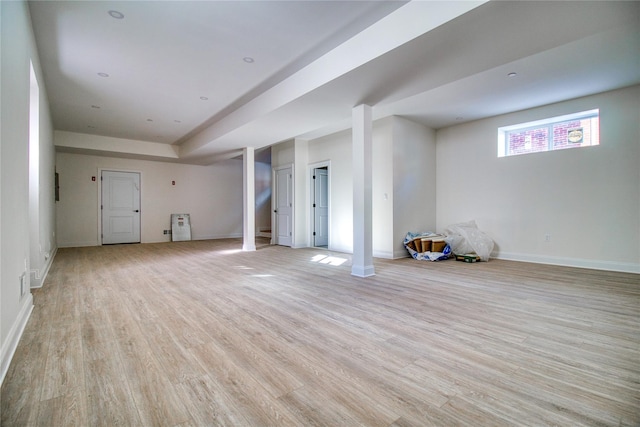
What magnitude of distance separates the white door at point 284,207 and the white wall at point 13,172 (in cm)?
507

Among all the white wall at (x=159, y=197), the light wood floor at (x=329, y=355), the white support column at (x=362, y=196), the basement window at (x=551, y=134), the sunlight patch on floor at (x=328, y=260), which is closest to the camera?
the light wood floor at (x=329, y=355)

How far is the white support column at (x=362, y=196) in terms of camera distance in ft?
13.1

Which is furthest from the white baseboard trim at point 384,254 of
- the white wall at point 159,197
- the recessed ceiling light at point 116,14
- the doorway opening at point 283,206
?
the white wall at point 159,197

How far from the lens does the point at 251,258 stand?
5.64m

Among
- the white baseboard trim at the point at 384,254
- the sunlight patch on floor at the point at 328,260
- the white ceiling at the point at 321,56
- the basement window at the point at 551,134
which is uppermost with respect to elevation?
the white ceiling at the point at 321,56

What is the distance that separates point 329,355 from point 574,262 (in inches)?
195

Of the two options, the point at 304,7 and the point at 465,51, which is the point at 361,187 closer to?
the point at 465,51

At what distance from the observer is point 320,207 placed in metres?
7.38

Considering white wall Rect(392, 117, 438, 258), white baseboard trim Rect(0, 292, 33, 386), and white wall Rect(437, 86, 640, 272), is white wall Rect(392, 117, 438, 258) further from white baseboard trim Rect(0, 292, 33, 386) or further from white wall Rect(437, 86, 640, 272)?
white baseboard trim Rect(0, 292, 33, 386)

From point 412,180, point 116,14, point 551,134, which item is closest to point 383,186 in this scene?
point 412,180

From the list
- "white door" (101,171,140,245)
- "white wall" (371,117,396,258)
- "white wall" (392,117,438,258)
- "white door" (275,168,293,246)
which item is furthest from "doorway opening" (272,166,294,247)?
"white door" (101,171,140,245)

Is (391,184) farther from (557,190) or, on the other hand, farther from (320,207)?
(557,190)

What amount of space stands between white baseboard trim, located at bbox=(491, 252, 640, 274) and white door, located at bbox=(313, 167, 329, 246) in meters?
3.81

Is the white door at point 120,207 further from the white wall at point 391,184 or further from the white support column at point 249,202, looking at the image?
the white wall at point 391,184
